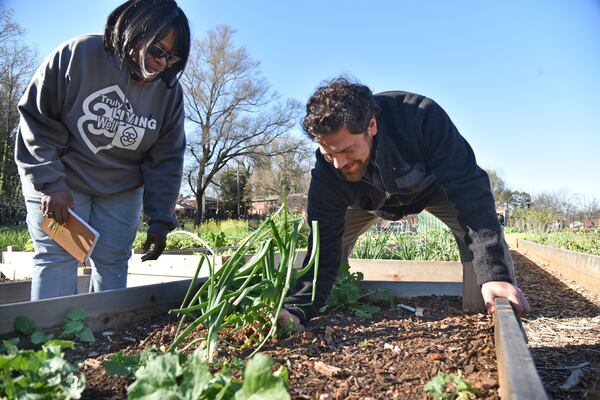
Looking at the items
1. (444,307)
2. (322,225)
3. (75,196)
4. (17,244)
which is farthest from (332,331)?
(17,244)

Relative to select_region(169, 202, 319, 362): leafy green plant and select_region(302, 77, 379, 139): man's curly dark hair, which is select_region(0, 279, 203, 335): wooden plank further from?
select_region(302, 77, 379, 139): man's curly dark hair

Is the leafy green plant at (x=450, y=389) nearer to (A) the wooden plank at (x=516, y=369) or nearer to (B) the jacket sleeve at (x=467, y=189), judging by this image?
(A) the wooden plank at (x=516, y=369)

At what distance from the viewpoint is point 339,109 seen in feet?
5.82

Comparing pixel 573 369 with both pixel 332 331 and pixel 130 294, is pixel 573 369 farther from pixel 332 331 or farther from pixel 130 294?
pixel 130 294

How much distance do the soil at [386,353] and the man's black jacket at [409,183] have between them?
23 centimetres

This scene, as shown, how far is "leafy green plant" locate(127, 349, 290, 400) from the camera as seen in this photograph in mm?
757

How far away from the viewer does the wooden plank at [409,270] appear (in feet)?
13.6

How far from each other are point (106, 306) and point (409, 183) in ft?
4.05

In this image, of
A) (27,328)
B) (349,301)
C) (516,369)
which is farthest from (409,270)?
(516,369)

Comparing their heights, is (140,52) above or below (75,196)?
above

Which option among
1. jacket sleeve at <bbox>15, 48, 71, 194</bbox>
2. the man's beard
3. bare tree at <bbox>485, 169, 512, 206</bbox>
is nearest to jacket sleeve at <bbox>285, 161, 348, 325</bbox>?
the man's beard

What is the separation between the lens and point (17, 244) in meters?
7.14

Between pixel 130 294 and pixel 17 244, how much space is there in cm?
644

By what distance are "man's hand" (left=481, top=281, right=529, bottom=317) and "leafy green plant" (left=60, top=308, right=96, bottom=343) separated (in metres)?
1.28
